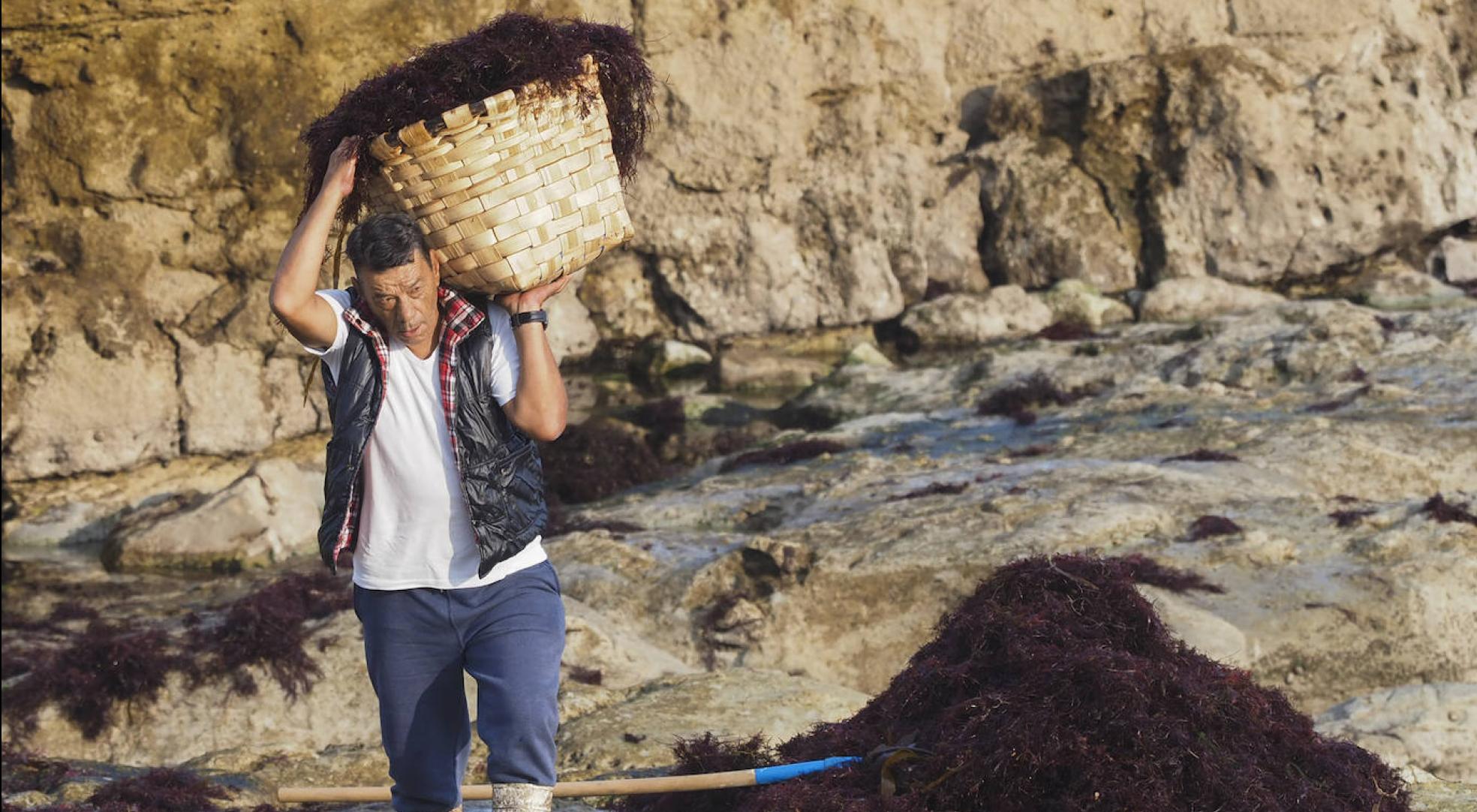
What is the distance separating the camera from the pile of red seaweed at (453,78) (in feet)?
14.6

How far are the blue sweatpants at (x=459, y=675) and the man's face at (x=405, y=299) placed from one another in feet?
2.61

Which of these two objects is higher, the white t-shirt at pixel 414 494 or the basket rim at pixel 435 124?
the basket rim at pixel 435 124

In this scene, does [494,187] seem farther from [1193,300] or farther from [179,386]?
[1193,300]

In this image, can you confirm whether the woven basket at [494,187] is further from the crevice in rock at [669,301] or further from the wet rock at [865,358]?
the crevice in rock at [669,301]

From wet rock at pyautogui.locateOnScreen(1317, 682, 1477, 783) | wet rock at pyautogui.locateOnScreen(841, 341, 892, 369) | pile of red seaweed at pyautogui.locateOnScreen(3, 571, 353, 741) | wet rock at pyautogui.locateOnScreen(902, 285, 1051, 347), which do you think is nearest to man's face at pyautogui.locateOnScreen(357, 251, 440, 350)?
pile of red seaweed at pyautogui.locateOnScreen(3, 571, 353, 741)

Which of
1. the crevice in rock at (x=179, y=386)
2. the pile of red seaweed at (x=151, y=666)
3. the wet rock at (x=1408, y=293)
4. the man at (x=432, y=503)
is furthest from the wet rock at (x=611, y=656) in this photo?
the wet rock at (x=1408, y=293)

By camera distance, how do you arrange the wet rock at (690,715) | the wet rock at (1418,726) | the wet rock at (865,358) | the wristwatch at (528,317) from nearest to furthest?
the wristwatch at (528,317) < the wet rock at (1418,726) < the wet rock at (690,715) < the wet rock at (865,358)

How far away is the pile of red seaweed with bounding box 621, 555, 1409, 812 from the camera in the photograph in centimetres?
447

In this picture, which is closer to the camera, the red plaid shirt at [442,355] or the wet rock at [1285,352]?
the red plaid shirt at [442,355]

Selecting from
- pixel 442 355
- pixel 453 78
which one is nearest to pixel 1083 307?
pixel 453 78

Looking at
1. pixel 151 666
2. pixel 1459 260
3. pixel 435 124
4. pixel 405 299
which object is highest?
pixel 435 124

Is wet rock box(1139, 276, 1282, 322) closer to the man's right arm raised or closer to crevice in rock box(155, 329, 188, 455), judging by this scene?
crevice in rock box(155, 329, 188, 455)

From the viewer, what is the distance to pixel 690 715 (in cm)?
713

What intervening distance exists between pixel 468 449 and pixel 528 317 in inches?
18.2
